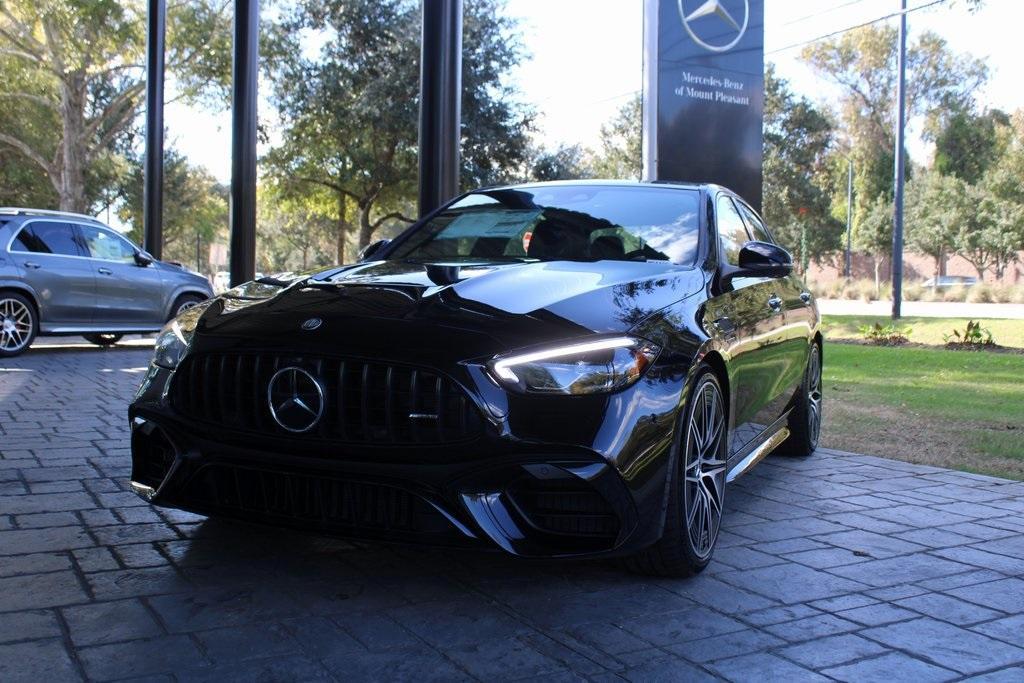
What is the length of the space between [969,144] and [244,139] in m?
42.6

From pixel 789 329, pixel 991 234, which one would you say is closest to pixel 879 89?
pixel 991 234

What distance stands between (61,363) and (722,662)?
10.2 m

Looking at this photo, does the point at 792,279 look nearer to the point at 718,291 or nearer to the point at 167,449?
the point at 718,291

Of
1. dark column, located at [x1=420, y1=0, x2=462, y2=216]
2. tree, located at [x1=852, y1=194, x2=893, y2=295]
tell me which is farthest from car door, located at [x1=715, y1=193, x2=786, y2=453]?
tree, located at [x1=852, y1=194, x2=893, y2=295]

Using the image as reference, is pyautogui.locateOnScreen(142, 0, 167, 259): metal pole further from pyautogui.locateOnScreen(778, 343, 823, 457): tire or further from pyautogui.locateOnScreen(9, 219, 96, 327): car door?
pyautogui.locateOnScreen(778, 343, 823, 457): tire

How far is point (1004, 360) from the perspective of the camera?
12.4m

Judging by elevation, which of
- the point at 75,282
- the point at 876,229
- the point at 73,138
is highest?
the point at 73,138

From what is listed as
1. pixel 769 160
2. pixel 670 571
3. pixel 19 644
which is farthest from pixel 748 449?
pixel 769 160

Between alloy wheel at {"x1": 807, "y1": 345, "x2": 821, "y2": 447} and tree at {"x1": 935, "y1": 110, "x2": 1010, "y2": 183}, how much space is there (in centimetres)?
4300

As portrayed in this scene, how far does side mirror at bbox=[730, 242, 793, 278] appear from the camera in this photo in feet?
14.5

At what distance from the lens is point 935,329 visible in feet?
54.6

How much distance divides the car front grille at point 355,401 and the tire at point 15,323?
31.9 feet

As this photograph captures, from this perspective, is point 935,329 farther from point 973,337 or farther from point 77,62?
point 77,62

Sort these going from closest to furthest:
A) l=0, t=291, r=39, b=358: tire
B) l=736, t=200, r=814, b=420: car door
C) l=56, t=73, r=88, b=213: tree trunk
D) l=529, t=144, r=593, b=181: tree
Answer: l=736, t=200, r=814, b=420: car door, l=0, t=291, r=39, b=358: tire, l=529, t=144, r=593, b=181: tree, l=56, t=73, r=88, b=213: tree trunk
